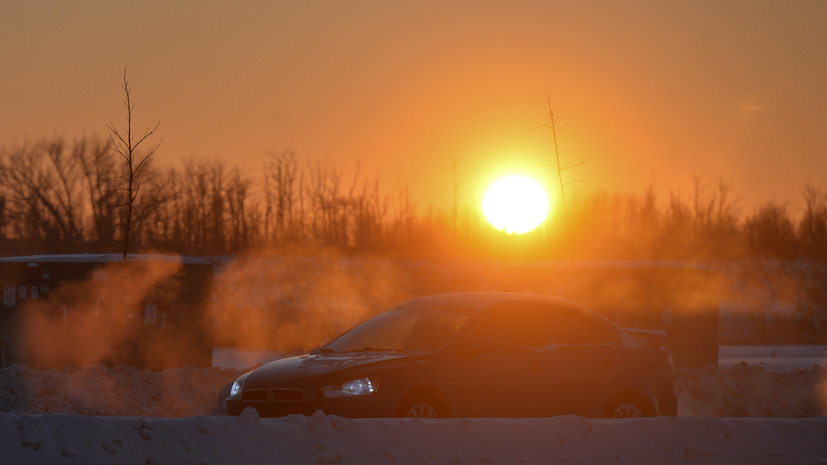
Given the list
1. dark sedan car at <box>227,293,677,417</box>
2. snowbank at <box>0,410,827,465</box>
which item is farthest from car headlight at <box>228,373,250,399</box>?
snowbank at <box>0,410,827,465</box>

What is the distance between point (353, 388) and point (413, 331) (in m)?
1.63

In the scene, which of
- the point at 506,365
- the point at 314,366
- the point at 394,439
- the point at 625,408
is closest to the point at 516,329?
the point at 506,365

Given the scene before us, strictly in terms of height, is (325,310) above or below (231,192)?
below

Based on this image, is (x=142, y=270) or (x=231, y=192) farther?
(x=231, y=192)

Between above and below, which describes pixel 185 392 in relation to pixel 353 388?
below

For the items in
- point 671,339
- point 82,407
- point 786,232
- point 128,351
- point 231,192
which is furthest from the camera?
point 786,232

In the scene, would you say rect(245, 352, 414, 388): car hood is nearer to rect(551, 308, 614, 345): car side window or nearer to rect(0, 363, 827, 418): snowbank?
rect(551, 308, 614, 345): car side window

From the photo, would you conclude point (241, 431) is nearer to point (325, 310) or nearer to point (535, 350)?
point (535, 350)

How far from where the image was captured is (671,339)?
20.7 m

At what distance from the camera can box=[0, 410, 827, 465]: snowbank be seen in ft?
22.0

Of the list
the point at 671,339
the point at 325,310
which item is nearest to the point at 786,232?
the point at 325,310

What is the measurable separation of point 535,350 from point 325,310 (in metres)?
37.4

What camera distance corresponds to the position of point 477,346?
9.84 m

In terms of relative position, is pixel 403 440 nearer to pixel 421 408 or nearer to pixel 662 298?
pixel 421 408
